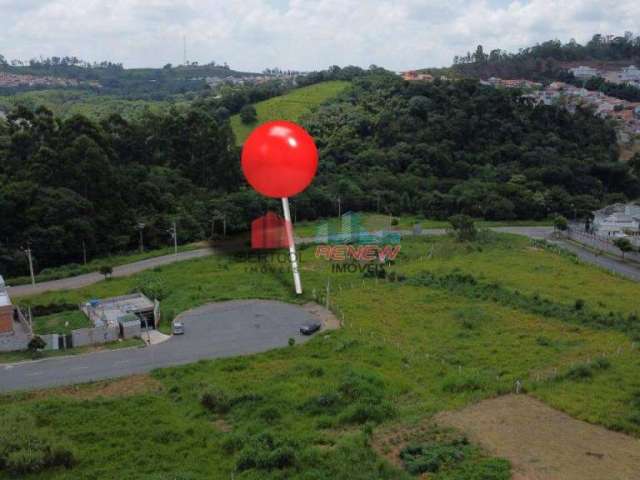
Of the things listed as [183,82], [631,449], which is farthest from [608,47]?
[631,449]

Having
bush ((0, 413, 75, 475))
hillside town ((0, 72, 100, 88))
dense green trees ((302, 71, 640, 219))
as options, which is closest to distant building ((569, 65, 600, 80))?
dense green trees ((302, 71, 640, 219))

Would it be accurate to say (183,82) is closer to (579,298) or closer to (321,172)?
(321,172)

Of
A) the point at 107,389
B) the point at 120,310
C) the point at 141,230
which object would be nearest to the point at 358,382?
the point at 107,389

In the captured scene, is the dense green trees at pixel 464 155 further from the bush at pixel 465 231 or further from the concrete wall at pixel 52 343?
the concrete wall at pixel 52 343

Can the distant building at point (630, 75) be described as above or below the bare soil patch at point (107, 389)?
above

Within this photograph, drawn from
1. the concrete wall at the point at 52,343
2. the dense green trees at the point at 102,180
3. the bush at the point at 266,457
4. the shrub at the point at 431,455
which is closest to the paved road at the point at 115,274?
the dense green trees at the point at 102,180

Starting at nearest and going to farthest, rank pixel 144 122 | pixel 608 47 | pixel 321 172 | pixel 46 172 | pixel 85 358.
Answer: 1. pixel 85 358
2. pixel 46 172
3. pixel 144 122
4. pixel 321 172
5. pixel 608 47
